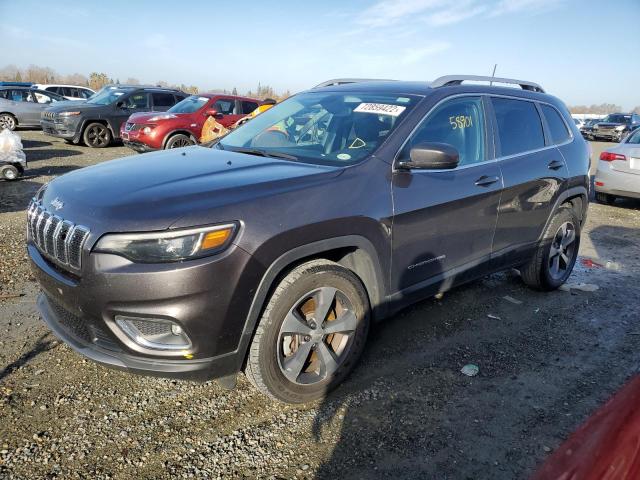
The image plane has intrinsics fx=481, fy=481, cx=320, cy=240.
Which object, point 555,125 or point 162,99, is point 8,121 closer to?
point 162,99

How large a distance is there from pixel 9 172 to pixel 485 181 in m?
8.42

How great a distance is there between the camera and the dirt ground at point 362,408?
236cm

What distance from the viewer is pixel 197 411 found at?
2736mm

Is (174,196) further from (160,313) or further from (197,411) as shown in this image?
(197,411)

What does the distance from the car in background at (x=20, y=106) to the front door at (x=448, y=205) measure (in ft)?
56.6

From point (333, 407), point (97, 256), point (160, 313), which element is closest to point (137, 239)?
point (97, 256)

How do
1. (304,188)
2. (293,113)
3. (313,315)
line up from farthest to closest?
(293,113) < (313,315) < (304,188)

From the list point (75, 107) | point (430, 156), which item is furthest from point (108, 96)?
point (430, 156)

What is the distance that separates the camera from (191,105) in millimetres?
12078

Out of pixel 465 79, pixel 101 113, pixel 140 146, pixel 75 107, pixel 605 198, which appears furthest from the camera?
pixel 101 113

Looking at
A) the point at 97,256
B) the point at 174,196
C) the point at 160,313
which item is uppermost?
the point at 174,196

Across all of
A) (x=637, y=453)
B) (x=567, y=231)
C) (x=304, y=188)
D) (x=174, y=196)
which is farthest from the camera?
(x=567, y=231)

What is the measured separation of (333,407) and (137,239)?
4.87 feet

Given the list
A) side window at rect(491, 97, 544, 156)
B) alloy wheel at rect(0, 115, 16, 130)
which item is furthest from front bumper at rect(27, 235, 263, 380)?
alloy wheel at rect(0, 115, 16, 130)
